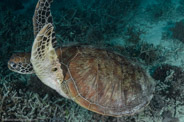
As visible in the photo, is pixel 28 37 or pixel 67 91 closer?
pixel 67 91

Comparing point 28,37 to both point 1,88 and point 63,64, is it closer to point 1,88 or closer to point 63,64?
point 1,88

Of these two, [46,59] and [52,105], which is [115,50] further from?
[52,105]

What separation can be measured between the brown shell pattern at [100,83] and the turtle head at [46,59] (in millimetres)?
163

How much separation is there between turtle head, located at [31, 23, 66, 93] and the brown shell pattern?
16 cm

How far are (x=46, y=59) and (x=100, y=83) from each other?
0.79 metres

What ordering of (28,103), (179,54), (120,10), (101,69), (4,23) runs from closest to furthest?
(101,69) → (28,103) → (179,54) → (4,23) → (120,10)

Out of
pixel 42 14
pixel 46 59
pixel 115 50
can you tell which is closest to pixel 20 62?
pixel 46 59

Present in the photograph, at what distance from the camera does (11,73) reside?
306cm

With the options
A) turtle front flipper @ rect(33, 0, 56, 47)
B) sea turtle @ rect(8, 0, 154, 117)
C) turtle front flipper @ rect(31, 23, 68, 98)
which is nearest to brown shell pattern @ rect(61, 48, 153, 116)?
sea turtle @ rect(8, 0, 154, 117)

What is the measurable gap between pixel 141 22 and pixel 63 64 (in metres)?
4.32

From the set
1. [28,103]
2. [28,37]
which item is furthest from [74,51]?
[28,37]

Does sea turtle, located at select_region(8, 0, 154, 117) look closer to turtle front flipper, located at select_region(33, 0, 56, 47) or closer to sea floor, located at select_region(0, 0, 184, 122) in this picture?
turtle front flipper, located at select_region(33, 0, 56, 47)

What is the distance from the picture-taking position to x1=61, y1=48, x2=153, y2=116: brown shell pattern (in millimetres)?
2072

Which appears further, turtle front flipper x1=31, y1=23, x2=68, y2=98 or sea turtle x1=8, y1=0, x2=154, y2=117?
sea turtle x1=8, y1=0, x2=154, y2=117
